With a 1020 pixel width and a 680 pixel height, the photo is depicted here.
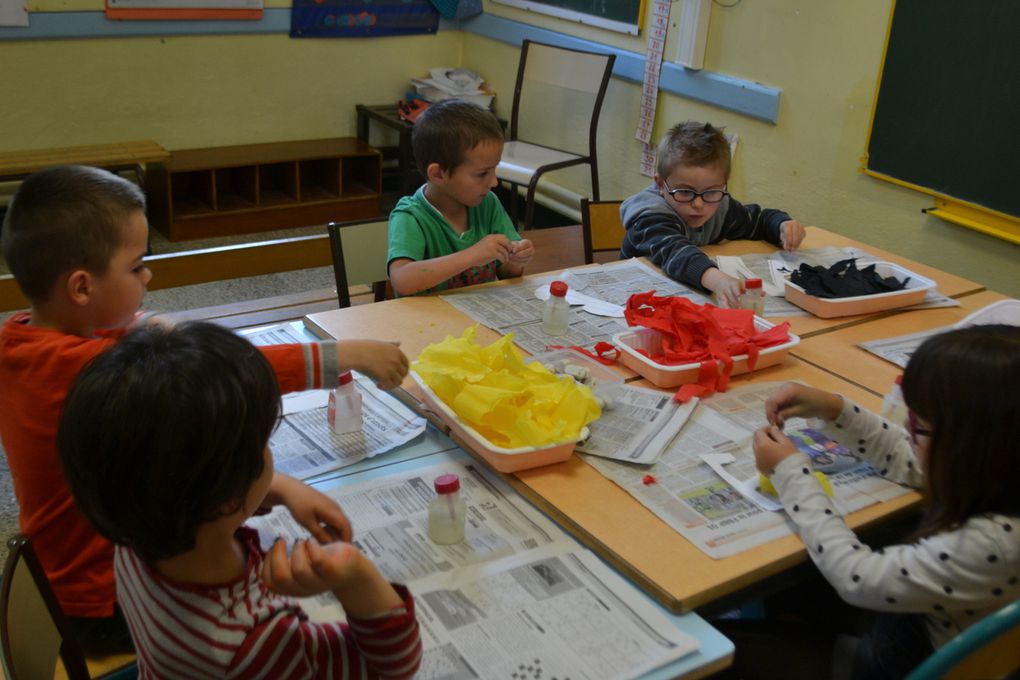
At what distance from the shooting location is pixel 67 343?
1.36 meters

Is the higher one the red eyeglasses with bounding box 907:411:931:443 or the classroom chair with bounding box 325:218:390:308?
the red eyeglasses with bounding box 907:411:931:443

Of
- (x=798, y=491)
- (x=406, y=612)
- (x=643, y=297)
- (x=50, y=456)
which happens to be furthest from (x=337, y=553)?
(x=643, y=297)

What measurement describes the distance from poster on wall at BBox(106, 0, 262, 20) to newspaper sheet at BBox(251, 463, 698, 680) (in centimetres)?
384

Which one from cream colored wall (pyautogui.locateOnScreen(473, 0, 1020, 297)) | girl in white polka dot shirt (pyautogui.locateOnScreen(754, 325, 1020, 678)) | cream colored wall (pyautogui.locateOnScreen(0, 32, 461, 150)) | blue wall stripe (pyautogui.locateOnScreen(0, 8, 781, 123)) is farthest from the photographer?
cream colored wall (pyautogui.locateOnScreen(0, 32, 461, 150))

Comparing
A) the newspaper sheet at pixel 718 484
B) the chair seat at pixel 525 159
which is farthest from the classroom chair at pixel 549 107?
the newspaper sheet at pixel 718 484

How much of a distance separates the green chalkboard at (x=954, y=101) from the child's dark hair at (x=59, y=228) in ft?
8.68

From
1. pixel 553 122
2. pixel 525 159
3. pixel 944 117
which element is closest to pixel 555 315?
pixel 944 117

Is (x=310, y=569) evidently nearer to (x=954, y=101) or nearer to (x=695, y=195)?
(x=695, y=195)

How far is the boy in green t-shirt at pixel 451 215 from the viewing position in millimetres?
2207

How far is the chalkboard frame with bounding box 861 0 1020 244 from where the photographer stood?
2.95m

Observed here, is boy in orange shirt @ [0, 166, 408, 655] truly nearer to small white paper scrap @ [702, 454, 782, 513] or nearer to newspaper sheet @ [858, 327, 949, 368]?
small white paper scrap @ [702, 454, 782, 513]

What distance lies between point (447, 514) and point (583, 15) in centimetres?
374

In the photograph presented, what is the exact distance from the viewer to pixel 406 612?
3.23 ft

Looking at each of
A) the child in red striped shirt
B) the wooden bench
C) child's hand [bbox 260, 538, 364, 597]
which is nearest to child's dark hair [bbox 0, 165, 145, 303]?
the child in red striped shirt
